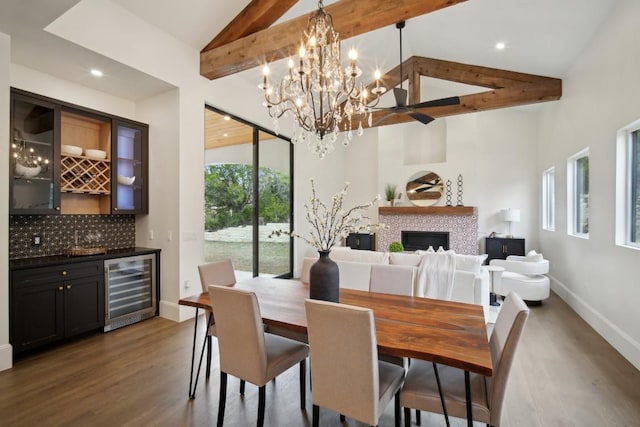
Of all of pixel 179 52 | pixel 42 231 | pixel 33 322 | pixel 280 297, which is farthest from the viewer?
pixel 179 52

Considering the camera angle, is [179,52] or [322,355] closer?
[322,355]

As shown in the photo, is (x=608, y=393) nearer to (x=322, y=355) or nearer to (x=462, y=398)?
(x=462, y=398)

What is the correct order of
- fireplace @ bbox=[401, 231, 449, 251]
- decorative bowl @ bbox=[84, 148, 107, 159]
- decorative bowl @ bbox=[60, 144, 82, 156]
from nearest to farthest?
decorative bowl @ bbox=[60, 144, 82, 156]
decorative bowl @ bbox=[84, 148, 107, 159]
fireplace @ bbox=[401, 231, 449, 251]

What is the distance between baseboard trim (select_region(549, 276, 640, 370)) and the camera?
2850 millimetres

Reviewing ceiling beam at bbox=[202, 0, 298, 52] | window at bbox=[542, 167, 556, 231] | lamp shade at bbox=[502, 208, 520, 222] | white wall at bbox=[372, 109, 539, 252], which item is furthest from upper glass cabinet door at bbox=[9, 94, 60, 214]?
window at bbox=[542, 167, 556, 231]

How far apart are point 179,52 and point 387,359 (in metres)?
4.11

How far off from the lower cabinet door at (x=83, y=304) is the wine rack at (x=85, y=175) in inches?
40.7

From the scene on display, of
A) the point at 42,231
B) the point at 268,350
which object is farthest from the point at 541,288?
the point at 42,231

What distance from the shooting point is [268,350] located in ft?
6.70

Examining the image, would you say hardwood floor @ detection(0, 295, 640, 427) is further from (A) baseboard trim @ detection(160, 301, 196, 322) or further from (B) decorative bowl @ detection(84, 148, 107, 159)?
(B) decorative bowl @ detection(84, 148, 107, 159)

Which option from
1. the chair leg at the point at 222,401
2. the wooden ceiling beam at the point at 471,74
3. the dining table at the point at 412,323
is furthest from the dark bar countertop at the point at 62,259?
the wooden ceiling beam at the point at 471,74

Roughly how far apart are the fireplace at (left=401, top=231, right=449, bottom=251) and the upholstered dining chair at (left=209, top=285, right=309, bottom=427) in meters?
5.89

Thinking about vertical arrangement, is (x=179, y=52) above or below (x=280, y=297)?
above

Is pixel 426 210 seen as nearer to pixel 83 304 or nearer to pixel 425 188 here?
pixel 425 188
